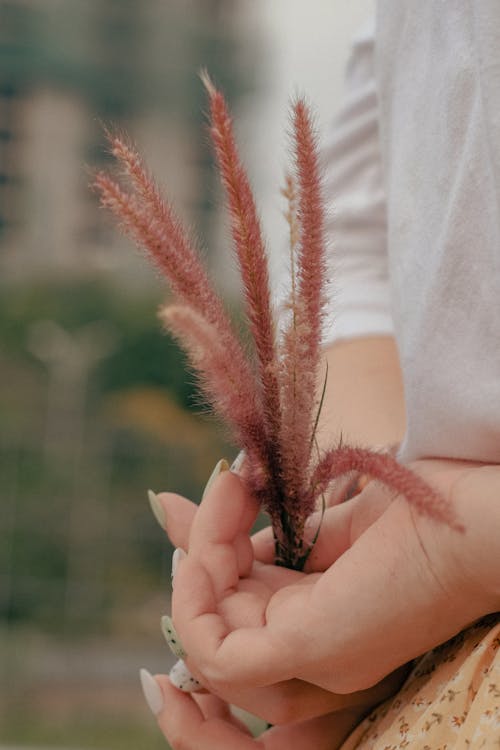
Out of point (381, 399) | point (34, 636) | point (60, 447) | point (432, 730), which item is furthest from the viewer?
point (60, 447)

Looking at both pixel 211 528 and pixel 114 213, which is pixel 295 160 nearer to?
pixel 114 213

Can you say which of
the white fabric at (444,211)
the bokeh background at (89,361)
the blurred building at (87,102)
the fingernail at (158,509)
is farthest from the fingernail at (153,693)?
the blurred building at (87,102)

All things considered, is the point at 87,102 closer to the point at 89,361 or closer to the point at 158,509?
the point at 89,361

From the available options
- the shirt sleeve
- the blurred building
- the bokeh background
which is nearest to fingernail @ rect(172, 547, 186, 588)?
the shirt sleeve

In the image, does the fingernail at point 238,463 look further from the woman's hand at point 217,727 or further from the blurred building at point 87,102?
the blurred building at point 87,102

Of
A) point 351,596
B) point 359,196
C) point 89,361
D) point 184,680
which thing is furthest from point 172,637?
point 89,361

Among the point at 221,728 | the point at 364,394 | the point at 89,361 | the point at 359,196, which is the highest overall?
the point at 89,361

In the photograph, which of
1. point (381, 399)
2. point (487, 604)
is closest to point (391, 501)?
point (487, 604)
